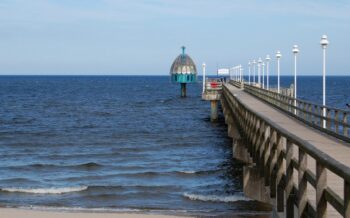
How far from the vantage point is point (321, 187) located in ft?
21.6

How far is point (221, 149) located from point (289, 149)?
86.0 feet

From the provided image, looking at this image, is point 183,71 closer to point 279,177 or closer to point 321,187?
point 279,177

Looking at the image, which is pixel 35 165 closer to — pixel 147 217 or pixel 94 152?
pixel 94 152

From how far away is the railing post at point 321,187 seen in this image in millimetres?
6539

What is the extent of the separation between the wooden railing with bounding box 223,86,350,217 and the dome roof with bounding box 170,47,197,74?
92652mm

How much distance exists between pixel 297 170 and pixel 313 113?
12.9m

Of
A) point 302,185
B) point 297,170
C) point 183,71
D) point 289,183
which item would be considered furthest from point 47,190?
point 183,71

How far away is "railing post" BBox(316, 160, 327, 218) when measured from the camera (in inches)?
257

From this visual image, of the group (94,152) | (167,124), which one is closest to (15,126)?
(167,124)

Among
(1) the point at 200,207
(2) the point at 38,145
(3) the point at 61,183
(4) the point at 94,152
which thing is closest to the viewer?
(1) the point at 200,207

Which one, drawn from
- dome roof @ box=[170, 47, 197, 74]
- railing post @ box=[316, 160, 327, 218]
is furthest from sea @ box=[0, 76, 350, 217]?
dome roof @ box=[170, 47, 197, 74]

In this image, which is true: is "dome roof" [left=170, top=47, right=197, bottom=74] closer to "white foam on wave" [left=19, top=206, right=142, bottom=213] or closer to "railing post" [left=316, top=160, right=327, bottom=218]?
"white foam on wave" [left=19, top=206, right=142, bottom=213]

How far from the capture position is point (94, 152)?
33.7 metres

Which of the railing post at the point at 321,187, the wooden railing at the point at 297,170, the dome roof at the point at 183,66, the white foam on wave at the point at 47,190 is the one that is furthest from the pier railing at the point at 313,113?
the dome roof at the point at 183,66
